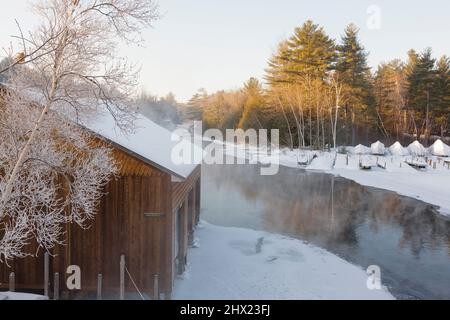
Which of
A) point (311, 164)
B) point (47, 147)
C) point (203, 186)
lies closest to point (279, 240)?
point (47, 147)

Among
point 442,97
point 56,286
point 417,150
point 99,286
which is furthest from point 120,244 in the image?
point 442,97

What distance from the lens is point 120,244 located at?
889cm

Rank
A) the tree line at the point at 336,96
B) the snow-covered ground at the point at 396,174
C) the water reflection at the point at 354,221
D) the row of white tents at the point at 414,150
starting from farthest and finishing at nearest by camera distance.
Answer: the tree line at the point at 336,96 < the row of white tents at the point at 414,150 < the snow-covered ground at the point at 396,174 < the water reflection at the point at 354,221

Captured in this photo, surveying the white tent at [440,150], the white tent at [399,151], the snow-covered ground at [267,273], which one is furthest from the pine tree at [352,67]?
the snow-covered ground at [267,273]

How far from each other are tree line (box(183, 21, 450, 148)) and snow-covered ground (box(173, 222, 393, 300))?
30340mm

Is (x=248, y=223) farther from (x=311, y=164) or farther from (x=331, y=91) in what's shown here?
(x=331, y=91)

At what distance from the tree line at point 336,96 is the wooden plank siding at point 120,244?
115 ft

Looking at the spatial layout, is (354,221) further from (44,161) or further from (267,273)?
(44,161)

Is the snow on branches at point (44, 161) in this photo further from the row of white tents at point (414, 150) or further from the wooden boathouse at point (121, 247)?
the row of white tents at point (414, 150)

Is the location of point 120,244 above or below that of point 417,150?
below

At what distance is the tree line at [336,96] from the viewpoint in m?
45.2

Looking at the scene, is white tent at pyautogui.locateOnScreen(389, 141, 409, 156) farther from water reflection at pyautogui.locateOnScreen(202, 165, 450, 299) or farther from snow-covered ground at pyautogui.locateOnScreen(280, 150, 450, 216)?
water reflection at pyautogui.locateOnScreen(202, 165, 450, 299)

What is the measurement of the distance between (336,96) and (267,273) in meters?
34.9
